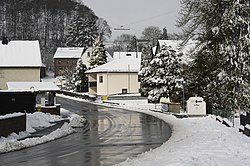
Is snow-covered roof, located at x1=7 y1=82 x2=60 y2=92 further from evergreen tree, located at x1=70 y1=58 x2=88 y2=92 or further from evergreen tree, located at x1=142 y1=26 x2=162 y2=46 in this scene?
evergreen tree, located at x1=142 y1=26 x2=162 y2=46

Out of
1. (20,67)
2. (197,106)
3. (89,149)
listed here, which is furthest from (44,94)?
(89,149)

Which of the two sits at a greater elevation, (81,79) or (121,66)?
(121,66)

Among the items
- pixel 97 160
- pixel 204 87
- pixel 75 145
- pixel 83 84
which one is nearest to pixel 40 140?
pixel 75 145

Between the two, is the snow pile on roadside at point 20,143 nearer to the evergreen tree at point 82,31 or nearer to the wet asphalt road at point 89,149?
the wet asphalt road at point 89,149

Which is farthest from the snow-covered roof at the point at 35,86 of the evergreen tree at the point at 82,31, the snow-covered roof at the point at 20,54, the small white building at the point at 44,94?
the evergreen tree at the point at 82,31

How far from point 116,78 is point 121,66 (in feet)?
9.82

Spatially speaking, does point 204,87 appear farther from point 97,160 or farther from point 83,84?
point 83,84

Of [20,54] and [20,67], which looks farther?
[20,54]

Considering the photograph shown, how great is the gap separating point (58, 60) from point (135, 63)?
45.6 m

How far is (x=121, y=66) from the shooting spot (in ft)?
248

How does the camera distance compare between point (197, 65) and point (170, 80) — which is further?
point (170, 80)

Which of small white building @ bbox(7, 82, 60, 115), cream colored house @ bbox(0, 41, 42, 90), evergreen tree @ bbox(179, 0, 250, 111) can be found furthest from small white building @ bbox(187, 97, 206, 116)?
cream colored house @ bbox(0, 41, 42, 90)

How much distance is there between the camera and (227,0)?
94.8 feet

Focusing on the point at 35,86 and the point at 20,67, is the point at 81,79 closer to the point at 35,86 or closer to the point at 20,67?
the point at 20,67
